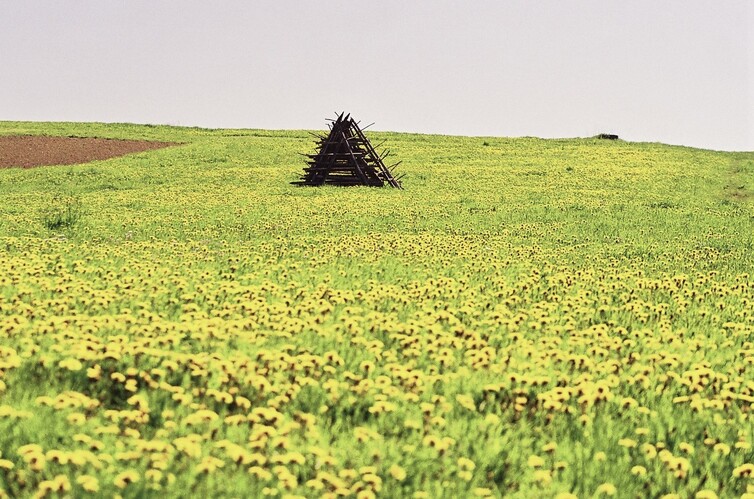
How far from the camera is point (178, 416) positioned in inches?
245

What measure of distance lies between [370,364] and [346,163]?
30.0 metres

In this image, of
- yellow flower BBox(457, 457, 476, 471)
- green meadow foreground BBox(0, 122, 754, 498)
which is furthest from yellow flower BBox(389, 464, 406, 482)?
yellow flower BBox(457, 457, 476, 471)

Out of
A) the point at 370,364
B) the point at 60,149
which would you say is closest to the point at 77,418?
the point at 370,364

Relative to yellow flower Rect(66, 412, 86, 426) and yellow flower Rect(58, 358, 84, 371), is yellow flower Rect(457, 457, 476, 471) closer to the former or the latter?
yellow flower Rect(66, 412, 86, 426)

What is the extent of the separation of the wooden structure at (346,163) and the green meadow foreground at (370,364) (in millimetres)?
16373

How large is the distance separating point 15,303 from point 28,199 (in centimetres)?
2138

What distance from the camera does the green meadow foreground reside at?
18.0ft

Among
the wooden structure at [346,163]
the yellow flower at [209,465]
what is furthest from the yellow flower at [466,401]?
the wooden structure at [346,163]

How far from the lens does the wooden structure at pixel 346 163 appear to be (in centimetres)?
3575

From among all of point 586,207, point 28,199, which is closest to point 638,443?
point 586,207

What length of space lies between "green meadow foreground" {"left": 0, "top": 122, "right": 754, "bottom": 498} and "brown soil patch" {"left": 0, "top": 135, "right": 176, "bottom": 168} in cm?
2843

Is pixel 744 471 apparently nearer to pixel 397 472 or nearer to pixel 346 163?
pixel 397 472

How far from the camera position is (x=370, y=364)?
7352 millimetres

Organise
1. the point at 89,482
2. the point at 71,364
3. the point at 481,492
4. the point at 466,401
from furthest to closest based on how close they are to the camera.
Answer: the point at 466,401
the point at 71,364
the point at 481,492
the point at 89,482
